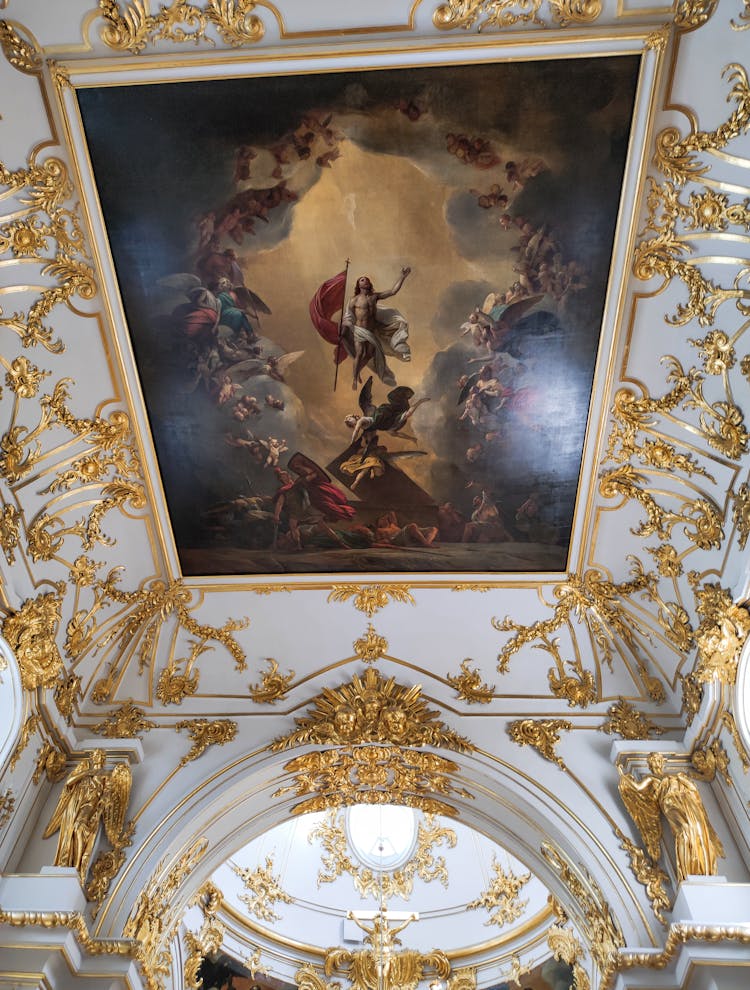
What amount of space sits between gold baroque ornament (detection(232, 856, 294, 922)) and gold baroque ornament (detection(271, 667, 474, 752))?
7161 millimetres

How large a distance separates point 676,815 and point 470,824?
A: 2.78 m

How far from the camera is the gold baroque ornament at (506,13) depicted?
7.29 m

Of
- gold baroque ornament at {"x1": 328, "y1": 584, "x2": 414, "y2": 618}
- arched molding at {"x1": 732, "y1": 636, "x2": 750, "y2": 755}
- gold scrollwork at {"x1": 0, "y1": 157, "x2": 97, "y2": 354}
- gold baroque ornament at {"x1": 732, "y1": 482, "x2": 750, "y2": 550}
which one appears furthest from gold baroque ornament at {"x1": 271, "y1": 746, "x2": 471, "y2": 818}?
gold scrollwork at {"x1": 0, "y1": 157, "x2": 97, "y2": 354}

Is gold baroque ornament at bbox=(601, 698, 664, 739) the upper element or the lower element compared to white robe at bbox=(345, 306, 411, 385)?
lower

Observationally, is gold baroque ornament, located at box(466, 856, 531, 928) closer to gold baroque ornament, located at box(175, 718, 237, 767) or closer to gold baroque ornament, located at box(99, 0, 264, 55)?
gold baroque ornament, located at box(175, 718, 237, 767)

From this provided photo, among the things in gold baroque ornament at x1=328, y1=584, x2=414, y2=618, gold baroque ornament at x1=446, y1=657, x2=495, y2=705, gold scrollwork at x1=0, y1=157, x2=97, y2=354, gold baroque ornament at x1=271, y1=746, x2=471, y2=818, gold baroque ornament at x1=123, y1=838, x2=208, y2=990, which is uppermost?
gold scrollwork at x1=0, y1=157, x2=97, y2=354

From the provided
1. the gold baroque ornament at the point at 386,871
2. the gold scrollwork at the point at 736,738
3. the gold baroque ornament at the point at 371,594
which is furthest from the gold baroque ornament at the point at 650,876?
the gold baroque ornament at the point at 386,871

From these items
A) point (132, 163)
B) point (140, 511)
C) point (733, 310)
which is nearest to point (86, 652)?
point (140, 511)

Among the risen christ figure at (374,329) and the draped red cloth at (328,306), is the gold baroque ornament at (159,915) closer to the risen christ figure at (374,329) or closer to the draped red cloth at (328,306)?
the risen christ figure at (374,329)

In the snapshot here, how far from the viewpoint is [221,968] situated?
15.4m

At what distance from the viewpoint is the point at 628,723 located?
1071 cm

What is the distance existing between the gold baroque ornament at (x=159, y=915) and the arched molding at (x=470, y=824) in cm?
7

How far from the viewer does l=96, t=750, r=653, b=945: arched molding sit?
30.6ft

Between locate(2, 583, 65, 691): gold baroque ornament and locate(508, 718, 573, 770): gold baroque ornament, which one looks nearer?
locate(2, 583, 65, 691): gold baroque ornament
